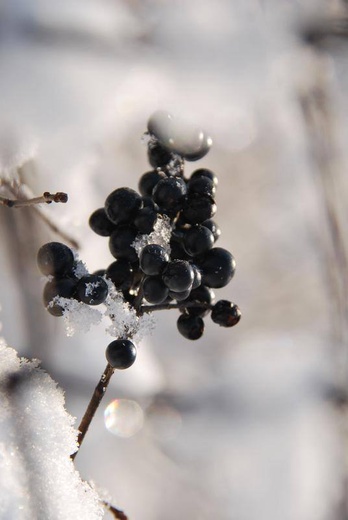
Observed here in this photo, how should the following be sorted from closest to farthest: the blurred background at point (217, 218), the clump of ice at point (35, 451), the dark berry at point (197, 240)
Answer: the clump of ice at point (35, 451) → the dark berry at point (197, 240) → the blurred background at point (217, 218)

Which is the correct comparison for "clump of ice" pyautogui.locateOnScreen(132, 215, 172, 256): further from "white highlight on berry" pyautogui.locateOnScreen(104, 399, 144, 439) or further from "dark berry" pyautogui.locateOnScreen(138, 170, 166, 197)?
"white highlight on berry" pyautogui.locateOnScreen(104, 399, 144, 439)

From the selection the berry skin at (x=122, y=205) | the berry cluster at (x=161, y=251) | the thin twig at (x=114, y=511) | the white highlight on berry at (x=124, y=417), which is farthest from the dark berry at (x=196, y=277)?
the white highlight on berry at (x=124, y=417)

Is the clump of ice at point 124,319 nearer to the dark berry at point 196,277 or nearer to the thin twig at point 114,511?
the dark berry at point 196,277

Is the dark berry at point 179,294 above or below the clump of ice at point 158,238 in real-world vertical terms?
below

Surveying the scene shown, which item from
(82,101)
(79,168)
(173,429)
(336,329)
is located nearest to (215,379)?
(173,429)

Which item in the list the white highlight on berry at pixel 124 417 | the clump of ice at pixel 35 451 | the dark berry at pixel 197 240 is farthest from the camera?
the white highlight on berry at pixel 124 417

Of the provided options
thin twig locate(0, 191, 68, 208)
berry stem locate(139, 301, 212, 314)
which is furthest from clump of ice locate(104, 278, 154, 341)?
thin twig locate(0, 191, 68, 208)

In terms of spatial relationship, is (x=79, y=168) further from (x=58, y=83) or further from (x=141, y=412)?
(x=141, y=412)

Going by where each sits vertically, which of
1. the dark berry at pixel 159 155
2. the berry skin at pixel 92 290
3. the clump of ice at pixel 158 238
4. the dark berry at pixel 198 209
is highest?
the dark berry at pixel 159 155
